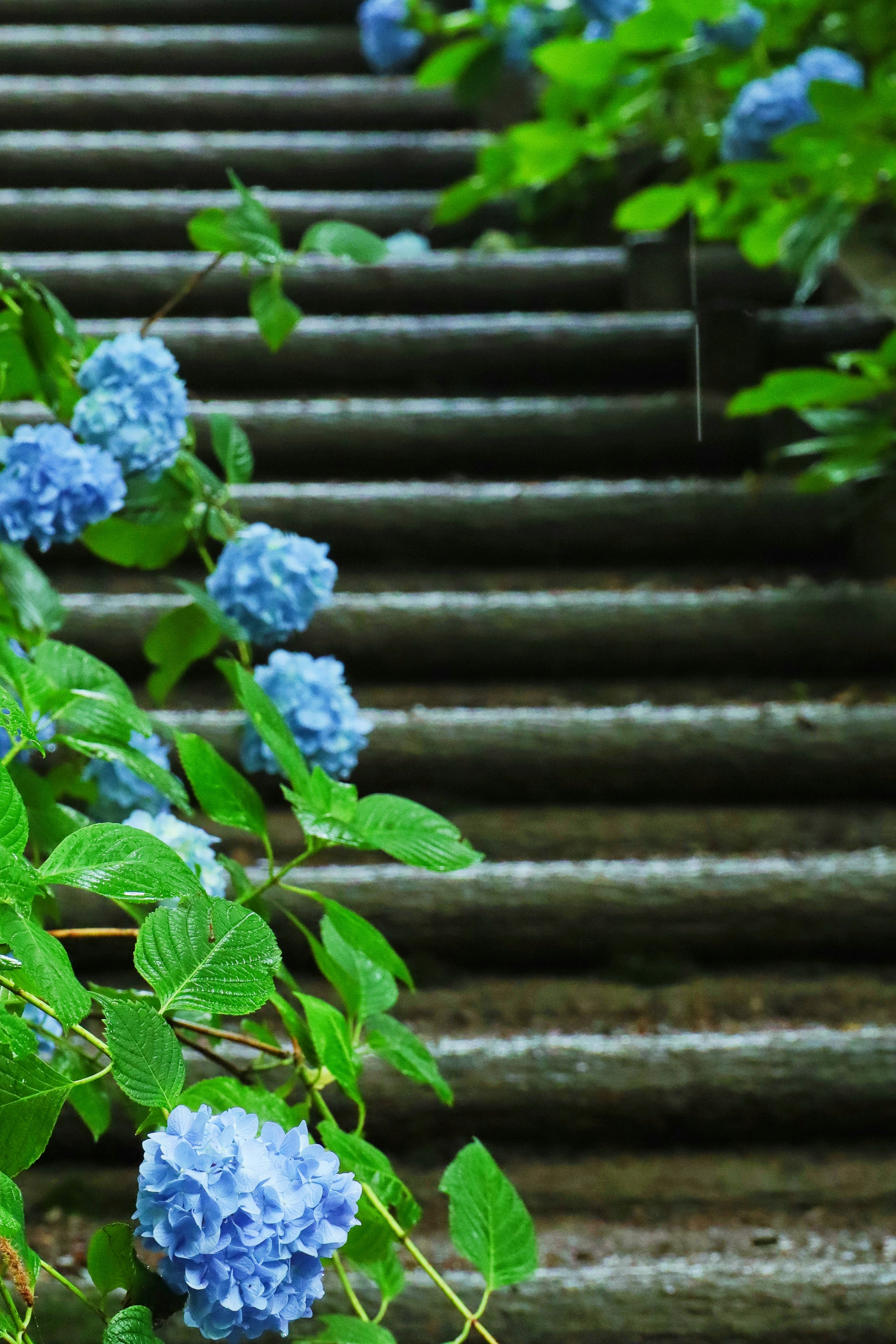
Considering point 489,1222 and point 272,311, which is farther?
point 272,311

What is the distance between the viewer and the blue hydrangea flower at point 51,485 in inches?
33.9

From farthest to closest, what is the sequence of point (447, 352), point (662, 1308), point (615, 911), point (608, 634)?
point (447, 352) → point (608, 634) → point (615, 911) → point (662, 1308)

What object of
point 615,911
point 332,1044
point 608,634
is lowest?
point 615,911

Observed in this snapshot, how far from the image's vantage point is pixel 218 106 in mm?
2637

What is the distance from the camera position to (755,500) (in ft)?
6.07

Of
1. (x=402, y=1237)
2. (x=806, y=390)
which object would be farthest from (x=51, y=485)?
Result: (x=806, y=390)

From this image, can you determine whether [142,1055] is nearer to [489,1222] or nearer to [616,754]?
[489,1222]

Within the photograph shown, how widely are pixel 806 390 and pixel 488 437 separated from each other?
506 mm

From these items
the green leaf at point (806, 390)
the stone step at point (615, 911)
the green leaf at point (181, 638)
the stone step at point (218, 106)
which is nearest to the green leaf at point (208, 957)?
the green leaf at point (181, 638)

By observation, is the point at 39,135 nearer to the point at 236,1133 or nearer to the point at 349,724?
the point at 349,724

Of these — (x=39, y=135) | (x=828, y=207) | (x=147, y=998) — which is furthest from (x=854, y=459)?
(x=39, y=135)

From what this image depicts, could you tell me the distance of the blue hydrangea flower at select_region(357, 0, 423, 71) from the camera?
2.61 m

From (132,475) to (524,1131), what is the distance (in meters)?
0.77

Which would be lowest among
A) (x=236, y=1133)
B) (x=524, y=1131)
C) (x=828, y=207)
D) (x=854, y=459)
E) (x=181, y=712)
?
(x=524, y=1131)
